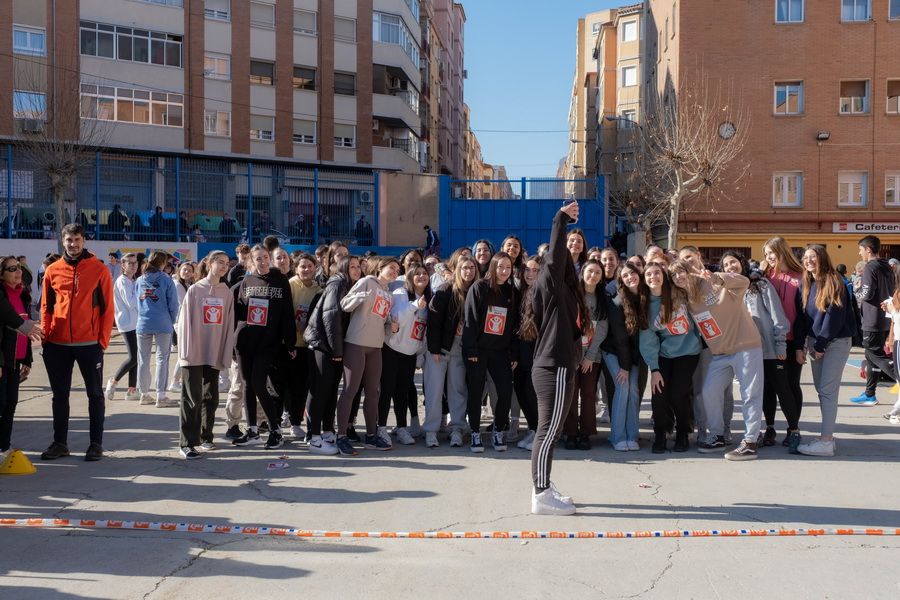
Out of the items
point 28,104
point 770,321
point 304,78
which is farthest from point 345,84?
point 770,321

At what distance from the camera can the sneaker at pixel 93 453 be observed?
7604mm

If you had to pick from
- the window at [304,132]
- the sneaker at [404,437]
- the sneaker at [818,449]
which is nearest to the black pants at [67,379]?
the sneaker at [404,437]

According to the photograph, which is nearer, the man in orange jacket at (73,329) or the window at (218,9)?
the man in orange jacket at (73,329)

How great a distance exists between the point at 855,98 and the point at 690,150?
8333mm

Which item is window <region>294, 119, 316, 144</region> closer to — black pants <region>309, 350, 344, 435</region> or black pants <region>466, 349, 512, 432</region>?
black pants <region>309, 350, 344, 435</region>

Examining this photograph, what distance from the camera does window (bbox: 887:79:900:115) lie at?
30198 millimetres

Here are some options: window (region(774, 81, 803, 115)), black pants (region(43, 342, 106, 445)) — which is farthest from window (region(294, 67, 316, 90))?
black pants (region(43, 342, 106, 445))

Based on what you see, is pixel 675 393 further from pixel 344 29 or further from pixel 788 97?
pixel 344 29

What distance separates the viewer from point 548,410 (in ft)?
19.5

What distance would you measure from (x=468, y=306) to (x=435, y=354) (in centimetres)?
69

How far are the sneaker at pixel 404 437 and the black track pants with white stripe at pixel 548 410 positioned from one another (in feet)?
9.06

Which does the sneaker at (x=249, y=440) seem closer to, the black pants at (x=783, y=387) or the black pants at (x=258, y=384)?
the black pants at (x=258, y=384)

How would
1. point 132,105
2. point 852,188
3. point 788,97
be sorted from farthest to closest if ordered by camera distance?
point 132,105, point 852,188, point 788,97

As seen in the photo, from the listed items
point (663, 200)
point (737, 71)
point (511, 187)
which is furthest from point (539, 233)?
point (737, 71)
